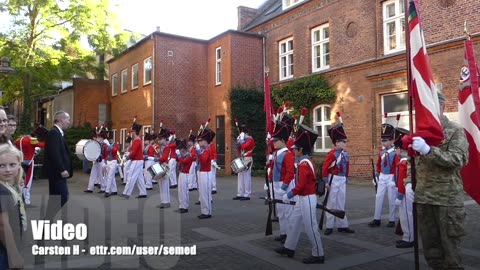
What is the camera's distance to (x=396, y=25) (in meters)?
17.5

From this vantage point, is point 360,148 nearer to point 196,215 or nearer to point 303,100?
point 303,100

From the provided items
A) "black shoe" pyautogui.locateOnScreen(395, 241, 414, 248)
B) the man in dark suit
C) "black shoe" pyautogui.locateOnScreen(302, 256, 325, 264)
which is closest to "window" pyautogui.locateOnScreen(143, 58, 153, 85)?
the man in dark suit

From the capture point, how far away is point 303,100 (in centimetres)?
2102

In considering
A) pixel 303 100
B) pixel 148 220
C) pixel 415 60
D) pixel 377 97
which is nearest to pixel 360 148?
pixel 377 97

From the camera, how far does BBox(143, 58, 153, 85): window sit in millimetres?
24969

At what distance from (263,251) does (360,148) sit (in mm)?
12915

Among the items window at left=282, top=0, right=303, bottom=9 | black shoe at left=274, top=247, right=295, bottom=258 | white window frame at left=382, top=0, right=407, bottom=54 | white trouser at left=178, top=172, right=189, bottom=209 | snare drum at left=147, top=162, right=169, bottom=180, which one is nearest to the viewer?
black shoe at left=274, top=247, right=295, bottom=258

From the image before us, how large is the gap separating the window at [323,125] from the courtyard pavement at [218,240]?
343 inches

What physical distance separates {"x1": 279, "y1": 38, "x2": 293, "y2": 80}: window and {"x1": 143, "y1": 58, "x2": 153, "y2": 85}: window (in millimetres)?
8030

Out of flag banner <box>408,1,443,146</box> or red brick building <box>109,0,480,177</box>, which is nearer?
flag banner <box>408,1,443,146</box>

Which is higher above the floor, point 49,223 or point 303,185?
point 303,185

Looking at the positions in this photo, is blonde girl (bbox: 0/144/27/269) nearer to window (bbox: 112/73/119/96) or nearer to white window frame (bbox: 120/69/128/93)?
white window frame (bbox: 120/69/128/93)

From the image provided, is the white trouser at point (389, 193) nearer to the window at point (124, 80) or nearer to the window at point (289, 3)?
the window at point (289, 3)

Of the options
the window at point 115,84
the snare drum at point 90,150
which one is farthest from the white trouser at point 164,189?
the window at point 115,84
